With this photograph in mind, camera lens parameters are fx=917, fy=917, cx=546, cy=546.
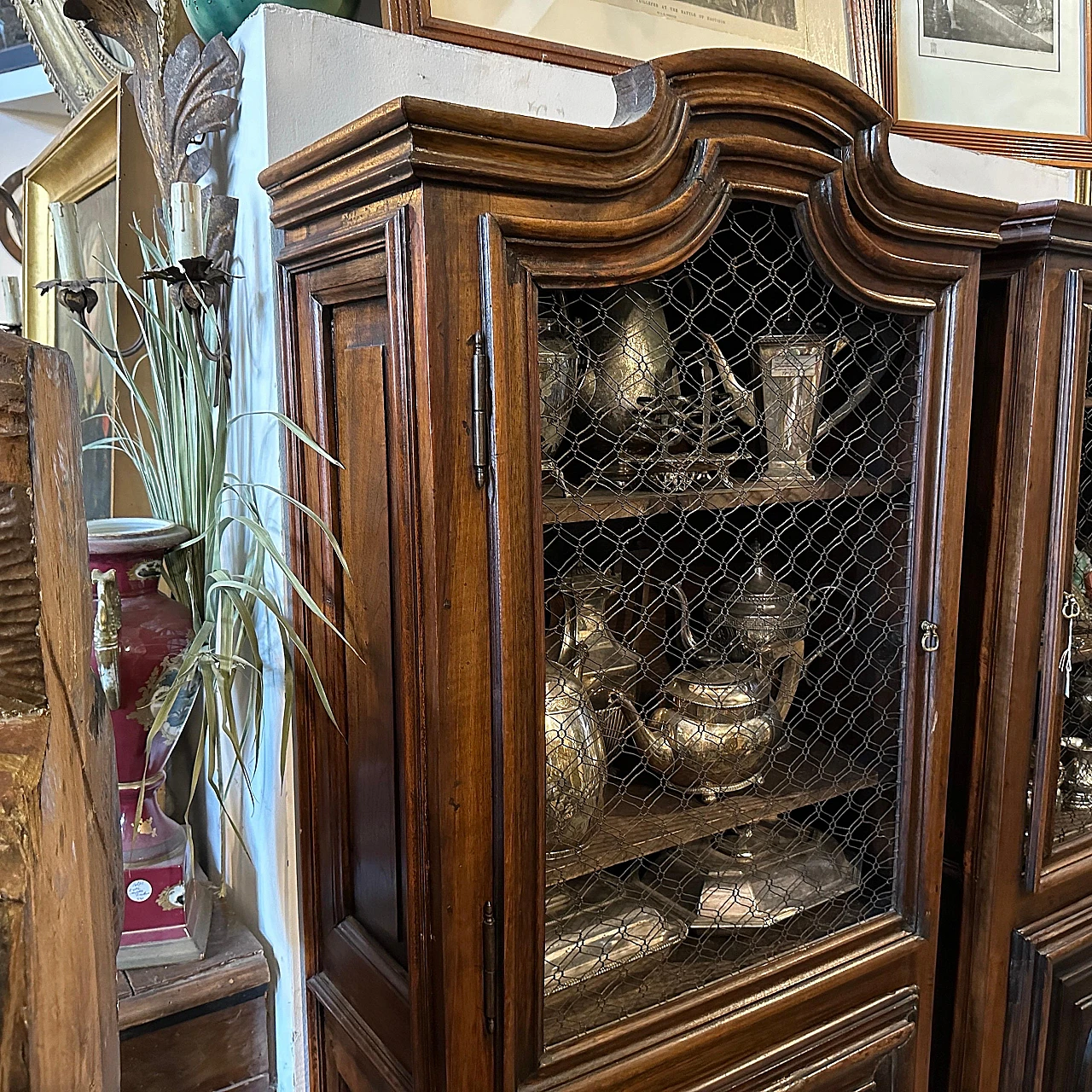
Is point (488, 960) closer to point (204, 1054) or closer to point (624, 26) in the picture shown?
point (204, 1054)

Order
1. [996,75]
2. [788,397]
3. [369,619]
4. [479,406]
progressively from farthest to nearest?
[996,75]
[788,397]
[369,619]
[479,406]

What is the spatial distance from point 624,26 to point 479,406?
0.75 meters

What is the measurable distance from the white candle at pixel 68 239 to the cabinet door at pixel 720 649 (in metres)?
0.54

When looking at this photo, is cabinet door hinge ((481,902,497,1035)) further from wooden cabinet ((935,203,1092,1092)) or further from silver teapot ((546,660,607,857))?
wooden cabinet ((935,203,1092,1092))

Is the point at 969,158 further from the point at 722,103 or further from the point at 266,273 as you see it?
the point at 266,273

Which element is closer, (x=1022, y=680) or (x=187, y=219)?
(x=187, y=219)

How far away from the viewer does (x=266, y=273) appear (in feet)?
3.03

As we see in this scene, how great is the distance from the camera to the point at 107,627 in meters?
0.88

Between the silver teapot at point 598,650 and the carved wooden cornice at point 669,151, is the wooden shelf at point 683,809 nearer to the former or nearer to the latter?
the silver teapot at point 598,650

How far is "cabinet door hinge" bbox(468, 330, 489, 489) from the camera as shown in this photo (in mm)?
704

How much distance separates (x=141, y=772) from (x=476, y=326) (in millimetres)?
617

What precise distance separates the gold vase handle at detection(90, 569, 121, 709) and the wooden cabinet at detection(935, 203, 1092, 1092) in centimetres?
98

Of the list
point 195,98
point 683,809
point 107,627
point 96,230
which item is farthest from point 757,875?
point 96,230

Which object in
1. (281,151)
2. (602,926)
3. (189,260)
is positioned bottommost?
(602,926)
